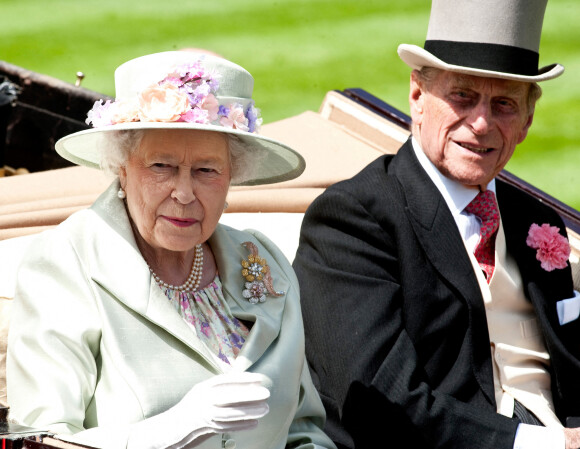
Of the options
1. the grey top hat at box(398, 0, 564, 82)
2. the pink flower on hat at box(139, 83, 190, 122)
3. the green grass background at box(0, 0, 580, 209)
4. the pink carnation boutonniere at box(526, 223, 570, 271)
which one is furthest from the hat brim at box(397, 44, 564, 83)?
the green grass background at box(0, 0, 580, 209)

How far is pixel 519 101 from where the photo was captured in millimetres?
3049

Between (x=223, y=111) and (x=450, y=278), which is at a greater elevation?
(x=223, y=111)

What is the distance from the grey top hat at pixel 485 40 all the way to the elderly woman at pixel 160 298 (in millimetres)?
684

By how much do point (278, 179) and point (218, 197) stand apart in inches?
12.2

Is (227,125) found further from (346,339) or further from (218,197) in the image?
(346,339)

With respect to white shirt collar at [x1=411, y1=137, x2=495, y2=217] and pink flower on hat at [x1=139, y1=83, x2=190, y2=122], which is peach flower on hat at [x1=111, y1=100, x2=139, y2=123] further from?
white shirt collar at [x1=411, y1=137, x2=495, y2=217]

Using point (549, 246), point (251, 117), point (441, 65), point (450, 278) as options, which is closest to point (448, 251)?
point (450, 278)

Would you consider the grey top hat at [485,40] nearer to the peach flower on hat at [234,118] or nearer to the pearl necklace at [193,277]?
the peach flower on hat at [234,118]

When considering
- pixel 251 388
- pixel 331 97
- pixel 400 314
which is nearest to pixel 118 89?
pixel 251 388

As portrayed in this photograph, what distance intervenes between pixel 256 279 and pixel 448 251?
2.03ft

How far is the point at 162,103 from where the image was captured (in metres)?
2.29

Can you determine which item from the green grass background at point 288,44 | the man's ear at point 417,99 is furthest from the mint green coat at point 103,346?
the green grass background at point 288,44

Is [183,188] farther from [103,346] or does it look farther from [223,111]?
[103,346]

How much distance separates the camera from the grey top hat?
297cm
